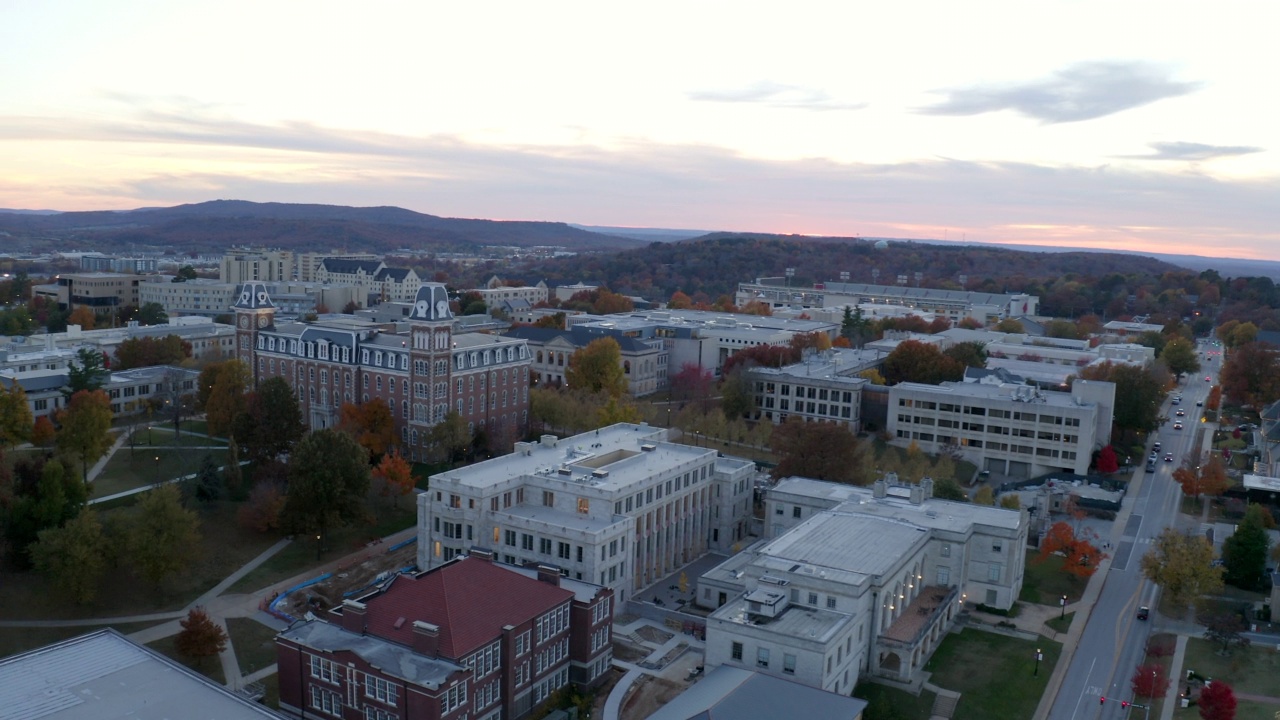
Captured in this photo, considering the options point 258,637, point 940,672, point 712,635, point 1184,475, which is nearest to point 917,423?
point 1184,475

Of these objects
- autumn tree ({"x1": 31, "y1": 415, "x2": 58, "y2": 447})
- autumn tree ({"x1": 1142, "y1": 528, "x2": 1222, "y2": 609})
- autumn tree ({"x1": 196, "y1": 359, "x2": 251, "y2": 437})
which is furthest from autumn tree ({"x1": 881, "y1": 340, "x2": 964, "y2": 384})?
autumn tree ({"x1": 31, "y1": 415, "x2": 58, "y2": 447})

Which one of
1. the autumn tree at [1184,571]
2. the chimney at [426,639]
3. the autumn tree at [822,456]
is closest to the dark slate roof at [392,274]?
the autumn tree at [822,456]

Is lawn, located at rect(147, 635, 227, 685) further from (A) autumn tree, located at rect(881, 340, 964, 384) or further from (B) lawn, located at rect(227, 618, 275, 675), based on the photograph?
(A) autumn tree, located at rect(881, 340, 964, 384)

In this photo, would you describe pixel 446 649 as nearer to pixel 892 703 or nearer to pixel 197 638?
pixel 197 638

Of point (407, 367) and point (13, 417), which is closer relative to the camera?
point (13, 417)

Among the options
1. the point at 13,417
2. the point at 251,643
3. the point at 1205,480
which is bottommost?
the point at 251,643

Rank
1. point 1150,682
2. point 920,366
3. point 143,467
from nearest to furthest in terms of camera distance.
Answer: point 1150,682 → point 143,467 → point 920,366

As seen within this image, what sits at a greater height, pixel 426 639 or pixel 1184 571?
pixel 426 639

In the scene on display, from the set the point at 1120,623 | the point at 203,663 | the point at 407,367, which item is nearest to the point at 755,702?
the point at 203,663
